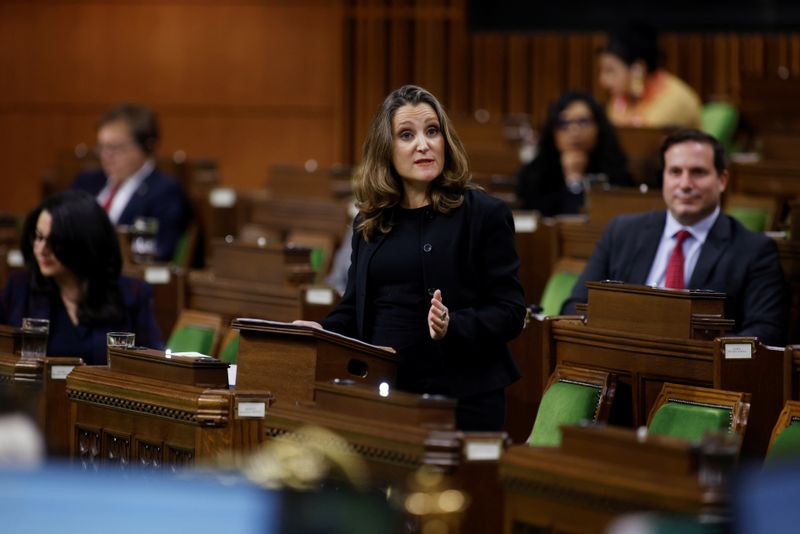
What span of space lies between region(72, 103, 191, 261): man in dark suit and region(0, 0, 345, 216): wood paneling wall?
9.94 ft

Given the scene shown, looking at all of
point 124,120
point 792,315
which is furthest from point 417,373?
→ point 124,120

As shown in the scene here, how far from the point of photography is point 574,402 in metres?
3.69

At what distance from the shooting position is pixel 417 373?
3.24 m

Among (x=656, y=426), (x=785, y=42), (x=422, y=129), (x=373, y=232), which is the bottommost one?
(x=656, y=426)

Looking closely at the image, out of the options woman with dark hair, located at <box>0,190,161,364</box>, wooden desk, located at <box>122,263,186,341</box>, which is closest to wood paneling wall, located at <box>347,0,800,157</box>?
wooden desk, located at <box>122,263,186,341</box>

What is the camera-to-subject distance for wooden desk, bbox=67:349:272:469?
3.20 meters

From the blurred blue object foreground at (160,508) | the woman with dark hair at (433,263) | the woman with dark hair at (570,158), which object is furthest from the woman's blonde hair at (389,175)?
the woman with dark hair at (570,158)

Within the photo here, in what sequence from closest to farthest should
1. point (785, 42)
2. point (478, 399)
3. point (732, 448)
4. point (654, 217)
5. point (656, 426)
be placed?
point (732, 448) → point (478, 399) → point (656, 426) → point (654, 217) → point (785, 42)

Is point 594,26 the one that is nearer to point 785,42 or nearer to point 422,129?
point 785,42

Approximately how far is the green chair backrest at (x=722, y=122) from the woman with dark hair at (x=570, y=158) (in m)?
1.59

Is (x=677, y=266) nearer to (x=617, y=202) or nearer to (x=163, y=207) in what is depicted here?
(x=617, y=202)

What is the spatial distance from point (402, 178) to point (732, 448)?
1254mm

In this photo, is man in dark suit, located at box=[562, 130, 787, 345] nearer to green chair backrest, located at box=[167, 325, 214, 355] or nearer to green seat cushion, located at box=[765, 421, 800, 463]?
green seat cushion, located at box=[765, 421, 800, 463]

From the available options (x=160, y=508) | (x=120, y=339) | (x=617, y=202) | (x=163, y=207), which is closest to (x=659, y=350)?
(x=120, y=339)
